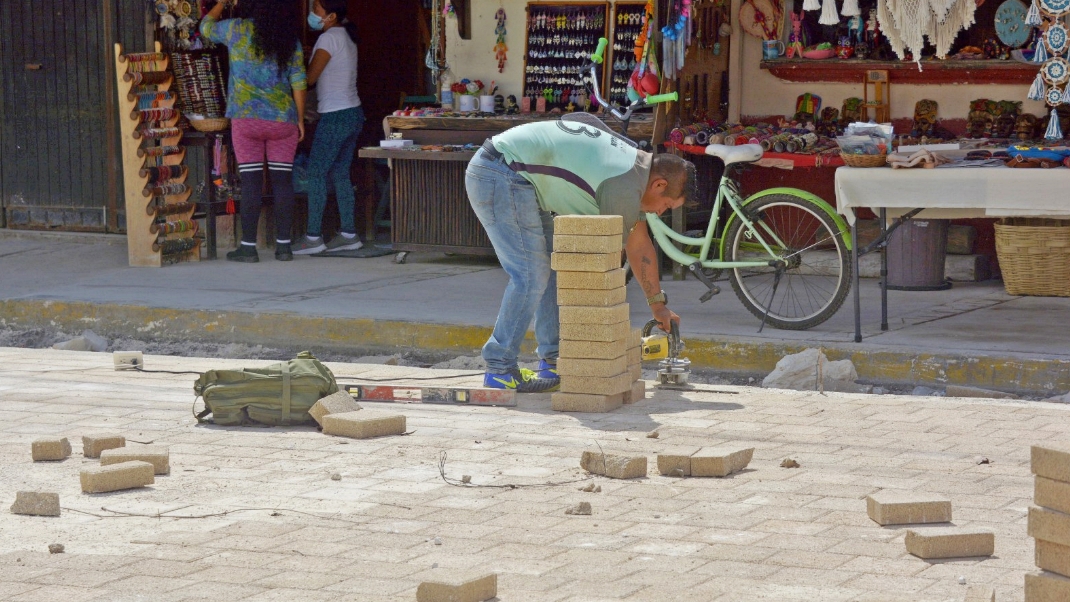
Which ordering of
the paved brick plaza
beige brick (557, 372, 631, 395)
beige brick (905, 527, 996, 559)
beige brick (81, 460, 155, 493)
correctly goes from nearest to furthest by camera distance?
1. the paved brick plaza
2. beige brick (905, 527, 996, 559)
3. beige brick (81, 460, 155, 493)
4. beige brick (557, 372, 631, 395)

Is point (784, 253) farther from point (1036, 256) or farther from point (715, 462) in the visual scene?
point (715, 462)

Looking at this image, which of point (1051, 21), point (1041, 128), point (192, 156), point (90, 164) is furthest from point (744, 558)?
point (90, 164)

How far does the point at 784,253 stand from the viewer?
8.70m

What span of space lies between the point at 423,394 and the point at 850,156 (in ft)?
9.68

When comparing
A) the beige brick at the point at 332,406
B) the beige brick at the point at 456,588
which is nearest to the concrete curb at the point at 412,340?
the beige brick at the point at 332,406

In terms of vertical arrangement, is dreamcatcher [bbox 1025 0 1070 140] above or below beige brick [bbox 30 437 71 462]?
above

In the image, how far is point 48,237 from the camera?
13.1m

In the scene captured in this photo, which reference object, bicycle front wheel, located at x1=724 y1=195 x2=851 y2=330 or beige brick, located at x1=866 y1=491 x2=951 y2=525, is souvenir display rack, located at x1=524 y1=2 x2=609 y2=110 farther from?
beige brick, located at x1=866 y1=491 x2=951 y2=525

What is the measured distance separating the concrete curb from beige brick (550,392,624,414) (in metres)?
1.56

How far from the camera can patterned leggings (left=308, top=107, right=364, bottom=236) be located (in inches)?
476

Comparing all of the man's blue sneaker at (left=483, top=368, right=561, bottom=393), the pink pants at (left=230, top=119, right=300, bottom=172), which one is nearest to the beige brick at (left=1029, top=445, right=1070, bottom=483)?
the man's blue sneaker at (left=483, top=368, right=561, bottom=393)

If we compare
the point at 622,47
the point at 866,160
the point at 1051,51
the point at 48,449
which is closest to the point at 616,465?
the point at 48,449

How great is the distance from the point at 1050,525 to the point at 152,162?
8716 mm

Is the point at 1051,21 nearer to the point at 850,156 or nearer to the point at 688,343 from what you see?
the point at 850,156
